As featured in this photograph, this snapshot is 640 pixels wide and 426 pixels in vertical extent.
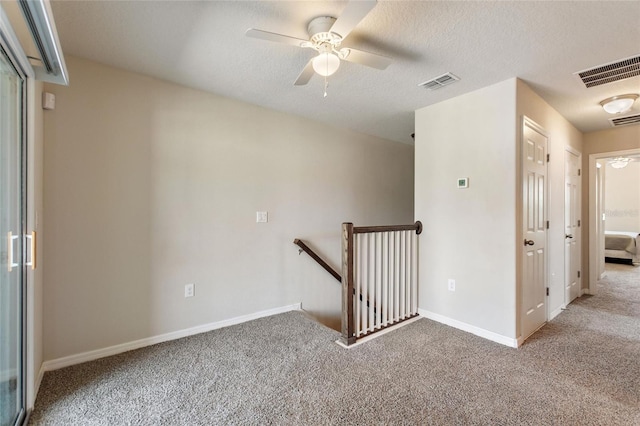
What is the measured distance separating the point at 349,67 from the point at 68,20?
6.15 ft

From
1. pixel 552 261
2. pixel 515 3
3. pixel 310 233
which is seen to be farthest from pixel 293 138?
pixel 552 261

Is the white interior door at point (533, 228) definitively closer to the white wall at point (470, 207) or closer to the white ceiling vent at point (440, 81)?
the white wall at point (470, 207)

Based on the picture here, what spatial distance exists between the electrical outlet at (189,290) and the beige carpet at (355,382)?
1.31ft

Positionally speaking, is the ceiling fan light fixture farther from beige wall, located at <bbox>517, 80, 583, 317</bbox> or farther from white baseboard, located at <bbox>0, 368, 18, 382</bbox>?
white baseboard, located at <bbox>0, 368, 18, 382</bbox>

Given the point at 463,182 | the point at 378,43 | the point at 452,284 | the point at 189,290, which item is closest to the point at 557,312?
the point at 452,284

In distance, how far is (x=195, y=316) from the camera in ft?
8.86

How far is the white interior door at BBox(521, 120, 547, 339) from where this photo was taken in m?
2.60

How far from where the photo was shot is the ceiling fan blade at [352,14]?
131 cm

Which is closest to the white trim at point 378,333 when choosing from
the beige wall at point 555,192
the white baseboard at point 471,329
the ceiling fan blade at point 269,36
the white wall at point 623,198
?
the white baseboard at point 471,329

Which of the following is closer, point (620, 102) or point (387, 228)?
point (620, 102)

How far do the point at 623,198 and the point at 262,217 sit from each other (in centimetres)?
956

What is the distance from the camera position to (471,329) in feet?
8.86

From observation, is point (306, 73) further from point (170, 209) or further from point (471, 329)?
A: point (471, 329)

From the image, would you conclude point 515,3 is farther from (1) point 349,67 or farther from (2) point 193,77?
(2) point 193,77
